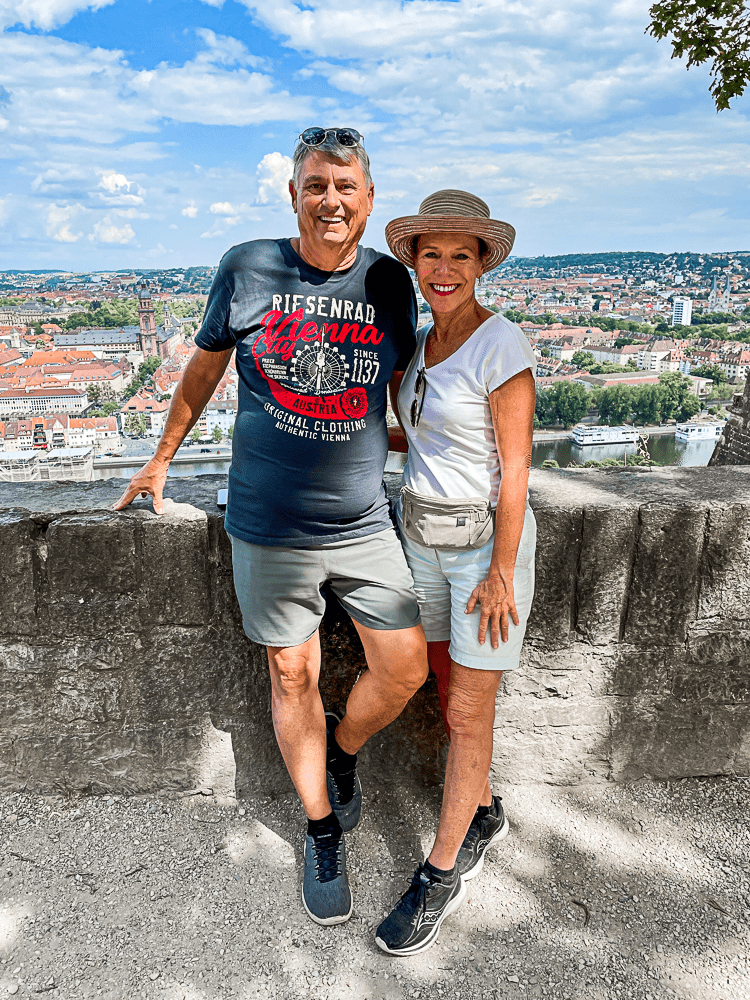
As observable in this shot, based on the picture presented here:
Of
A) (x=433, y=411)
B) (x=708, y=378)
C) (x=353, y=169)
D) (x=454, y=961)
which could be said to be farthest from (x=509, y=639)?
(x=708, y=378)

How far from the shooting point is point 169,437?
1488mm

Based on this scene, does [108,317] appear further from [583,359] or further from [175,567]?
[175,567]

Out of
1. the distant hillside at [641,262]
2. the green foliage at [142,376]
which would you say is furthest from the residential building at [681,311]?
the green foliage at [142,376]

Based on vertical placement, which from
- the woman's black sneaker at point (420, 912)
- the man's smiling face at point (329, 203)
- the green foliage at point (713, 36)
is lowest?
the woman's black sneaker at point (420, 912)

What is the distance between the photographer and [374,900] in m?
1.48

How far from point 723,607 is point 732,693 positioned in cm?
25

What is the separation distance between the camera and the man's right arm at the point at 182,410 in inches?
56.1

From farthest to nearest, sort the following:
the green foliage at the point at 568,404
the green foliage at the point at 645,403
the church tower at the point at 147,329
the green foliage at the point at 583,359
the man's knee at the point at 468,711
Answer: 1. the church tower at the point at 147,329
2. the green foliage at the point at 583,359
3. the green foliage at the point at 645,403
4. the green foliage at the point at 568,404
5. the man's knee at the point at 468,711

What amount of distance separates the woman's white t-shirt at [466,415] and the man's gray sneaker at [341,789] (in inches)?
27.4

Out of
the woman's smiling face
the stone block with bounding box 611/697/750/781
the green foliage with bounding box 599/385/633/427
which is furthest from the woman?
the green foliage with bounding box 599/385/633/427

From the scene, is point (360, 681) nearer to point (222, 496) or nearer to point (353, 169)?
point (222, 496)

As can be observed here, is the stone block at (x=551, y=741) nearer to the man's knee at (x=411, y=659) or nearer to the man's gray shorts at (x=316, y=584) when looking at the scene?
the man's knee at (x=411, y=659)

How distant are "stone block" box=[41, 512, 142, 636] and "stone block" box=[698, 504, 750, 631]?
52.2 inches

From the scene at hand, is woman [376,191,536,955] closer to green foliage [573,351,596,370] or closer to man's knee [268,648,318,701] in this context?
man's knee [268,648,318,701]
